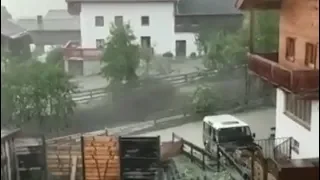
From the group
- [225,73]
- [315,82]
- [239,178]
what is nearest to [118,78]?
[225,73]

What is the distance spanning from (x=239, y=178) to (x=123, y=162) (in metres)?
0.53

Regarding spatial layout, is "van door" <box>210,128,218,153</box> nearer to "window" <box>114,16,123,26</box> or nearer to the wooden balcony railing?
the wooden balcony railing

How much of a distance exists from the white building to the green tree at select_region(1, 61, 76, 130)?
14cm

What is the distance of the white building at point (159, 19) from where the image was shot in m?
2.45

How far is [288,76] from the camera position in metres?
2.01

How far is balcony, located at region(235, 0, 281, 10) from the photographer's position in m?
2.33

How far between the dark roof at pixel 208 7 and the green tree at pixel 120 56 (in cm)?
28

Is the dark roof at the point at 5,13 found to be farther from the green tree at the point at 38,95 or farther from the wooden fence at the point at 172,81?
the wooden fence at the point at 172,81

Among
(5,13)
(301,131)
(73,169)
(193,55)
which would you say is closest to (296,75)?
(301,131)

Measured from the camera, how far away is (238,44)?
2.60 m

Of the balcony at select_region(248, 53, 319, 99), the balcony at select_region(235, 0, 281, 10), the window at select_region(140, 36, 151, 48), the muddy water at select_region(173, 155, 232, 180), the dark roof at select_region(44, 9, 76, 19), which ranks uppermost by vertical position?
the balcony at select_region(235, 0, 281, 10)

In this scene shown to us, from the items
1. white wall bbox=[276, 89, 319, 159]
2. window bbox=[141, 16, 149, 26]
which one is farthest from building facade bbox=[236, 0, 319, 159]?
window bbox=[141, 16, 149, 26]

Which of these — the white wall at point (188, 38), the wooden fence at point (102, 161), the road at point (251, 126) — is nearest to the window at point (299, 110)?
the road at point (251, 126)

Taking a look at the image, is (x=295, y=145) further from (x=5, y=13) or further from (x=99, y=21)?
(x=5, y=13)
